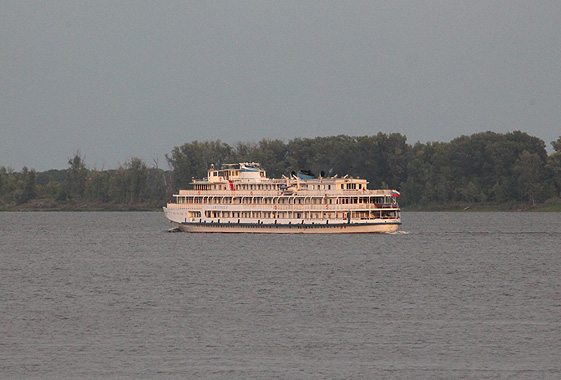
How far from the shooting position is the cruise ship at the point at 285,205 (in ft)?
356

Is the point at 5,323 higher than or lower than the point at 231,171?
lower

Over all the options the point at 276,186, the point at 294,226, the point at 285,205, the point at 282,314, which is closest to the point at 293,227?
the point at 294,226

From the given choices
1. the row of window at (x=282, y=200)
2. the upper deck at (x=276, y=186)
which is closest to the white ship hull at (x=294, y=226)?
the row of window at (x=282, y=200)

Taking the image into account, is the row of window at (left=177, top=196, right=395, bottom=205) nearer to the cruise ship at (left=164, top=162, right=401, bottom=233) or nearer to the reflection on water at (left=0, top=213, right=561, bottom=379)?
the cruise ship at (left=164, top=162, right=401, bottom=233)

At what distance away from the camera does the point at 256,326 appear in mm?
44656

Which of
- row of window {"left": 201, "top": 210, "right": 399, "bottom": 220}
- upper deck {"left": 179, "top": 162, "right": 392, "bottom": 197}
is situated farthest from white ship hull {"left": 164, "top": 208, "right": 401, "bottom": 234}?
upper deck {"left": 179, "top": 162, "right": 392, "bottom": 197}

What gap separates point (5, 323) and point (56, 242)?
73.2 m

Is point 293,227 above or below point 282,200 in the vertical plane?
below

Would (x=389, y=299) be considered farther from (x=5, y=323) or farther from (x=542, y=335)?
(x=5, y=323)

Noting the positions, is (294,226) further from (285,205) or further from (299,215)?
(285,205)

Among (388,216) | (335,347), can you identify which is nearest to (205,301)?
(335,347)

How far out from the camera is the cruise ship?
108438mm

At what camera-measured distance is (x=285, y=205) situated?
111000 mm

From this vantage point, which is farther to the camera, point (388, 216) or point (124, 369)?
point (388, 216)
